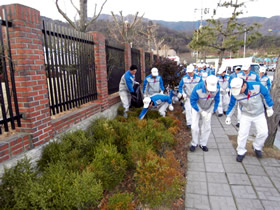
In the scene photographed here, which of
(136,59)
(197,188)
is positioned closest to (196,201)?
(197,188)

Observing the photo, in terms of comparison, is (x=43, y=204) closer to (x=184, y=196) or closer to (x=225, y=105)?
(x=184, y=196)

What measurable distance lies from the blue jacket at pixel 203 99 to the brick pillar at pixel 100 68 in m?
2.50

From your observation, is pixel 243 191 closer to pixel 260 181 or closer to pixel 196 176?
pixel 260 181

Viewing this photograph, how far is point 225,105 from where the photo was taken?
25.9ft

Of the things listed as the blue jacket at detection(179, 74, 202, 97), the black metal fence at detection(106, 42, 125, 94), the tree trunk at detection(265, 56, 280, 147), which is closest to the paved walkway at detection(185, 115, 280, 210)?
the tree trunk at detection(265, 56, 280, 147)

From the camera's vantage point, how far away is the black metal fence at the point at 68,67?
369cm

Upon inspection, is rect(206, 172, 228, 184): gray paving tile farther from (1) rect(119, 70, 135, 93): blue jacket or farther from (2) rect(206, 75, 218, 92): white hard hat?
(1) rect(119, 70, 135, 93): blue jacket

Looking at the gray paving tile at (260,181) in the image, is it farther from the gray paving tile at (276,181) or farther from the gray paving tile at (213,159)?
the gray paving tile at (213,159)

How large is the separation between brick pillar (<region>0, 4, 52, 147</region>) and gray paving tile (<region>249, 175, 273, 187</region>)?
3561 millimetres

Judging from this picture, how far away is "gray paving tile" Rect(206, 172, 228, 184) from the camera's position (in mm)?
3309

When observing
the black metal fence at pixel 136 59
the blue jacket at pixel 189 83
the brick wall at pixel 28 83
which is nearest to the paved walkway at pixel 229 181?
the blue jacket at pixel 189 83

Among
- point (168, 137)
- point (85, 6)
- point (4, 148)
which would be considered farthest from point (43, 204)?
point (85, 6)

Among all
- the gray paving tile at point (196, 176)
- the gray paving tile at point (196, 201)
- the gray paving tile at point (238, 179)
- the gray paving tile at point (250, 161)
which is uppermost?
the gray paving tile at point (250, 161)

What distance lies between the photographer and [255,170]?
362 cm
